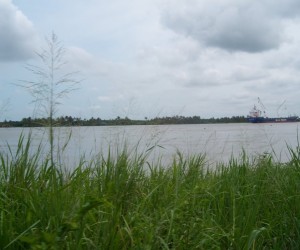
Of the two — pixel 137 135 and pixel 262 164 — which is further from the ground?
pixel 137 135

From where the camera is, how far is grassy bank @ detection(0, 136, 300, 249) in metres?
2.65

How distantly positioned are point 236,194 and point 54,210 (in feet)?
7.35

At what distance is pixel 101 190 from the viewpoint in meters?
3.69

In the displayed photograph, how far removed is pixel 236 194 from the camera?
4.25m

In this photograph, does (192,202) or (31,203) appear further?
(192,202)

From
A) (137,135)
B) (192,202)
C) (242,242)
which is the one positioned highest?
(137,135)

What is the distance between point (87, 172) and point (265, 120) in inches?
183

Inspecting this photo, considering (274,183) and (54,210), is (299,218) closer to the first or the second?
(274,183)

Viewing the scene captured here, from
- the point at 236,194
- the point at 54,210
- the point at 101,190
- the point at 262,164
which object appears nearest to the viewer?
the point at 54,210

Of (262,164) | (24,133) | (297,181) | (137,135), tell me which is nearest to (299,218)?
(297,181)

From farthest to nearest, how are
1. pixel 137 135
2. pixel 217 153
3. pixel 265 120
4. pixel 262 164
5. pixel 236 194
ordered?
pixel 217 153, pixel 265 120, pixel 262 164, pixel 137 135, pixel 236 194

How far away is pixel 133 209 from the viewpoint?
343cm

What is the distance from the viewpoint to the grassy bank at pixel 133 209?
2652 mm

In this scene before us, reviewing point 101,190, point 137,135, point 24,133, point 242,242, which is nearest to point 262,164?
point 137,135
